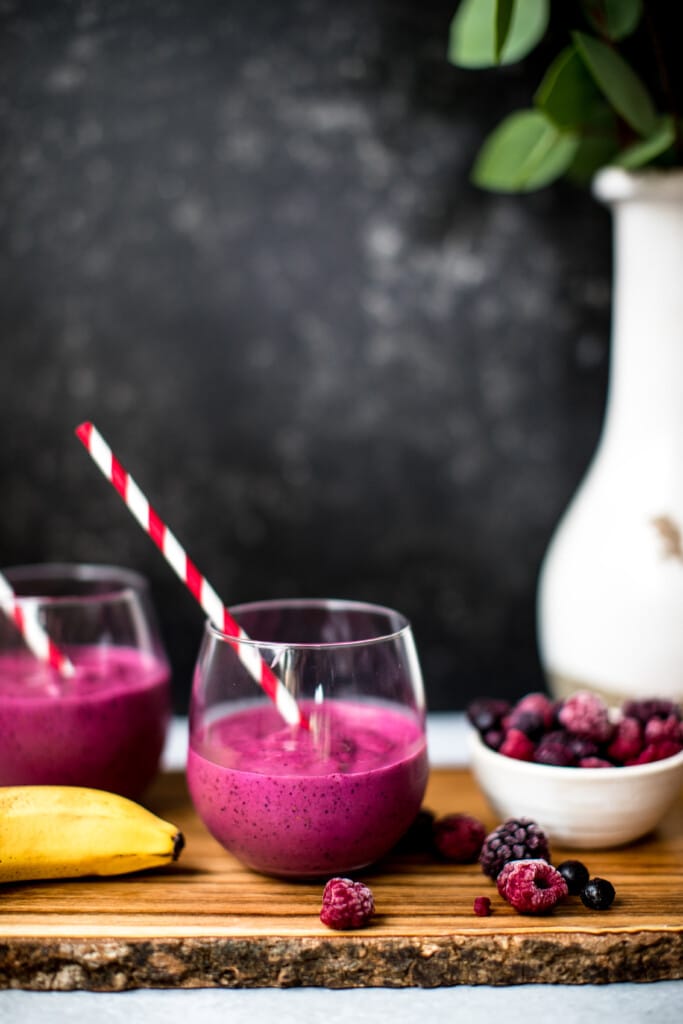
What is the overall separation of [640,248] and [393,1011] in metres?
0.87

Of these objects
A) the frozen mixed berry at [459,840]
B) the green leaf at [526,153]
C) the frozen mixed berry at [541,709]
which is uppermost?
the green leaf at [526,153]

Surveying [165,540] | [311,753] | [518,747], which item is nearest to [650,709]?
[518,747]

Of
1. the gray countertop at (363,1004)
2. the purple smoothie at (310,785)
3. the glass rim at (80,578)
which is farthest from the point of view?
the glass rim at (80,578)

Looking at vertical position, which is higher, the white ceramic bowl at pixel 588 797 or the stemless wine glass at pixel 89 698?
the stemless wine glass at pixel 89 698

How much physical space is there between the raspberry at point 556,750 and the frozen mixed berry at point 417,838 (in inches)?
5.2

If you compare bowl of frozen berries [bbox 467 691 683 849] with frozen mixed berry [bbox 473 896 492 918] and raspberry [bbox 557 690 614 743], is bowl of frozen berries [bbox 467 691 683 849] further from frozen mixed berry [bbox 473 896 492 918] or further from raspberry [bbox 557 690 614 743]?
frozen mixed berry [bbox 473 896 492 918]

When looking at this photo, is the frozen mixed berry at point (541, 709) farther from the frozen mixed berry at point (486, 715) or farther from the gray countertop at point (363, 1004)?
the gray countertop at point (363, 1004)

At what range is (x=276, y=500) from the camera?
4.99ft

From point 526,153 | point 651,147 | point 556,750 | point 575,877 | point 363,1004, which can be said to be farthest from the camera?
point 526,153

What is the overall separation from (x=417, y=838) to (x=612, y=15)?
3.04ft

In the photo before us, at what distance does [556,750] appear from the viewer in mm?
1113

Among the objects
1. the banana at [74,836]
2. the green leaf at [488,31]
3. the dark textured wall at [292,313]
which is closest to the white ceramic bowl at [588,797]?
the banana at [74,836]

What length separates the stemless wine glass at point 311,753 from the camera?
1002mm

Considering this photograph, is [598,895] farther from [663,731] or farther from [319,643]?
[319,643]
